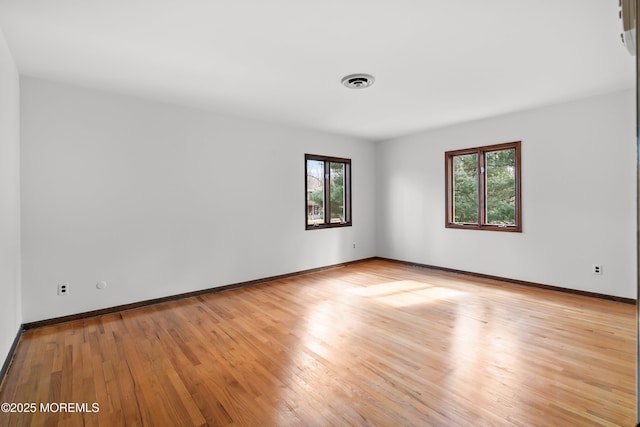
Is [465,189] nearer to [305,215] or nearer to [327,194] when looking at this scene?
[327,194]

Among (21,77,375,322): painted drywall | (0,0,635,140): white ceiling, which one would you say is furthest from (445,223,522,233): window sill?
(21,77,375,322): painted drywall

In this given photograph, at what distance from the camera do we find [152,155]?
3.95m

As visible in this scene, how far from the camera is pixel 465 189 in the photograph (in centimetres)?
538

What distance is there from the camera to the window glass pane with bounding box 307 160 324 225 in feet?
18.7

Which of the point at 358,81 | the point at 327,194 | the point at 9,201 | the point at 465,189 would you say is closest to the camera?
the point at 9,201

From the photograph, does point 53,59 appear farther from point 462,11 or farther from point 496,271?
point 496,271

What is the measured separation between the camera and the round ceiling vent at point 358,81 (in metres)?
3.21

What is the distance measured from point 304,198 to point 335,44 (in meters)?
3.19

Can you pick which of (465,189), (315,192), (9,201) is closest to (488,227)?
(465,189)

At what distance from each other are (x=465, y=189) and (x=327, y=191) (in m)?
2.42

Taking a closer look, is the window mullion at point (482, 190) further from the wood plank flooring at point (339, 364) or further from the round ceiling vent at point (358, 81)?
the round ceiling vent at point (358, 81)

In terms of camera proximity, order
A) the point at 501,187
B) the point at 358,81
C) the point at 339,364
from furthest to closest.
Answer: the point at 501,187 → the point at 358,81 → the point at 339,364

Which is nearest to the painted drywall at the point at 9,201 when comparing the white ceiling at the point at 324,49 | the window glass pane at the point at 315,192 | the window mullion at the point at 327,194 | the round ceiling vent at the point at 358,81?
the white ceiling at the point at 324,49

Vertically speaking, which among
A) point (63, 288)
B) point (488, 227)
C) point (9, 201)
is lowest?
point (63, 288)
